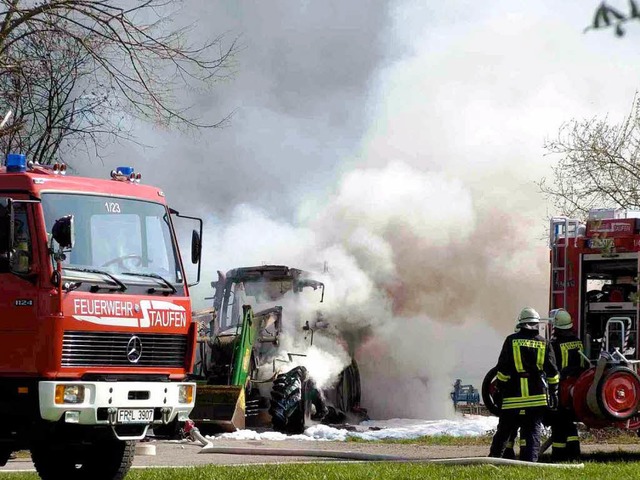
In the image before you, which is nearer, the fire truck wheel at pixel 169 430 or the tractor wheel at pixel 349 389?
the fire truck wheel at pixel 169 430

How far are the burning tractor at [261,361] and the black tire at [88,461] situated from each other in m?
7.36

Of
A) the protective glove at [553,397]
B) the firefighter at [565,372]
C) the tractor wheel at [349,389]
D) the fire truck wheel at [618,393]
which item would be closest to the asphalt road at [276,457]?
the firefighter at [565,372]

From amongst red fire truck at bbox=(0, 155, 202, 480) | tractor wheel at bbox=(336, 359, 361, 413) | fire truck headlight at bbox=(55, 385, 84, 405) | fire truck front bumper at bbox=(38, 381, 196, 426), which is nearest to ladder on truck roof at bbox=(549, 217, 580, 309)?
tractor wheel at bbox=(336, 359, 361, 413)

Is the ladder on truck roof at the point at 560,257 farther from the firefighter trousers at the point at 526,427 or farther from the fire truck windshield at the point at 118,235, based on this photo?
the fire truck windshield at the point at 118,235

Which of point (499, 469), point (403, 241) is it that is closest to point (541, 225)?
point (403, 241)

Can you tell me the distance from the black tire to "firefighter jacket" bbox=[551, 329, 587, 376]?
19.0 feet

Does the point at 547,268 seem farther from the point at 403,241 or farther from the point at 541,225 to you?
the point at 403,241

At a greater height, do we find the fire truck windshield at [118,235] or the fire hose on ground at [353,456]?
the fire truck windshield at [118,235]

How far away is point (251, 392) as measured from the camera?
68.1 feet

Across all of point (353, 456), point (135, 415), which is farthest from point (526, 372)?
point (135, 415)

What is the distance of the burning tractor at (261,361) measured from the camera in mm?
19266

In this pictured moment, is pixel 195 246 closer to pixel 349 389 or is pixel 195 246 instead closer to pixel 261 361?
pixel 261 361

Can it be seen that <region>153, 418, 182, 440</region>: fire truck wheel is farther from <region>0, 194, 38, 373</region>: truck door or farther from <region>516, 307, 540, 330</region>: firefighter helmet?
<region>516, 307, 540, 330</region>: firefighter helmet

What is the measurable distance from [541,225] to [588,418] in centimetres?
1477
